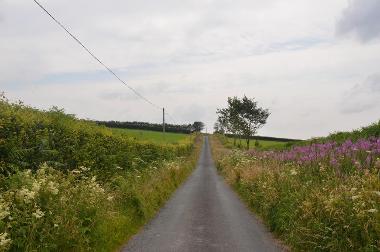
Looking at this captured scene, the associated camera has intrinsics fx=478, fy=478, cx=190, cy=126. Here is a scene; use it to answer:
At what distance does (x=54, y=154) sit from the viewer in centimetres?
1316

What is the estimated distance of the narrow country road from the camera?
12.0m

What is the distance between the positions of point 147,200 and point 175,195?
21.8 ft

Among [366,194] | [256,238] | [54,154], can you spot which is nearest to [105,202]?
[54,154]

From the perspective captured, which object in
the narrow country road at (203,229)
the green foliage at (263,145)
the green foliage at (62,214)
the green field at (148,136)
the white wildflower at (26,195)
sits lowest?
the narrow country road at (203,229)

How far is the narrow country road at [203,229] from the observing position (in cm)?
1201

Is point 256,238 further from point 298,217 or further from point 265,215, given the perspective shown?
point 265,215

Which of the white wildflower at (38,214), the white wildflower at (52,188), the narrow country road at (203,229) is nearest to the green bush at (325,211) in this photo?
the narrow country road at (203,229)

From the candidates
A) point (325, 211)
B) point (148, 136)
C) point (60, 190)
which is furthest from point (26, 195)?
point (148, 136)

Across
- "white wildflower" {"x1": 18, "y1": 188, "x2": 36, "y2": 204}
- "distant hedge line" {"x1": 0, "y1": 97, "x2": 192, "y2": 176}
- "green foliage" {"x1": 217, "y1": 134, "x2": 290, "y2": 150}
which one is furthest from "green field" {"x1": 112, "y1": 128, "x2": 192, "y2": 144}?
"white wildflower" {"x1": 18, "y1": 188, "x2": 36, "y2": 204}

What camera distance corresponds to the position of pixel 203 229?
1432cm

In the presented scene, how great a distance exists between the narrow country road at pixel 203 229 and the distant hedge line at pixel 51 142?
2.98 metres

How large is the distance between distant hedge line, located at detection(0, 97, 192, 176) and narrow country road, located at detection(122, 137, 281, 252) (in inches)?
117

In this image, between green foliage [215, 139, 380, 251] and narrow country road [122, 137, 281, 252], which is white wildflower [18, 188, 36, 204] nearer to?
narrow country road [122, 137, 281, 252]

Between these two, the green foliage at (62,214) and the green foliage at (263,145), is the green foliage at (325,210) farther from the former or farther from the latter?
the green foliage at (263,145)
